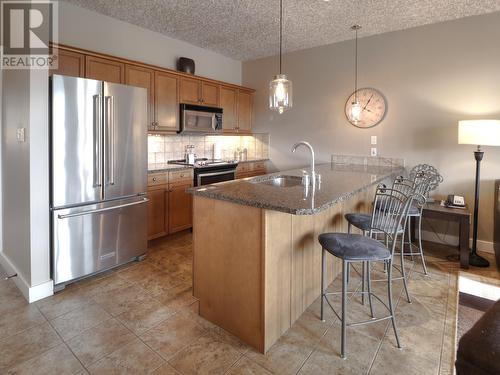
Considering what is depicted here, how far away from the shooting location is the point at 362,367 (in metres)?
1.74

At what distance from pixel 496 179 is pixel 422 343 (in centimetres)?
247

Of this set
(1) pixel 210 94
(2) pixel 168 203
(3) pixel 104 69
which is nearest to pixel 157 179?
(2) pixel 168 203

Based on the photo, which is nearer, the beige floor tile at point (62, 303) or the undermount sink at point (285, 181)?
the beige floor tile at point (62, 303)

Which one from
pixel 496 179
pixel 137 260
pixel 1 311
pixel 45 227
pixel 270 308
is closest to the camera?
pixel 270 308

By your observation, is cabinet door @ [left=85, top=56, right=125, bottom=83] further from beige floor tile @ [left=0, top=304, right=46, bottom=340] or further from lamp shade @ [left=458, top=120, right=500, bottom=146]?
lamp shade @ [left=458, top=120, right=500, bottom=146]

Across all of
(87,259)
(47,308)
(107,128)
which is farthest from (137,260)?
(107,128)

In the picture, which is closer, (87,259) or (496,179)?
(87,259)

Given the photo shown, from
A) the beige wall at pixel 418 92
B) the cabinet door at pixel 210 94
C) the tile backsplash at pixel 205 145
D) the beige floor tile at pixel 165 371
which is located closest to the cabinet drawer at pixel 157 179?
the tile backsplash at pixel 205 145

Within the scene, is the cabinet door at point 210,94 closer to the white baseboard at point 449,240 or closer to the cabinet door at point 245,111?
the cabinet door at point 245,111

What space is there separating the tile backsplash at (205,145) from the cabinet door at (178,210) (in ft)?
2.12

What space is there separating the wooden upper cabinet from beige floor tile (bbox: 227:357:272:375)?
3003 millimetres

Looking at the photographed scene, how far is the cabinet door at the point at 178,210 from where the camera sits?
382 centimetres

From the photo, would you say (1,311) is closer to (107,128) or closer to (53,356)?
(53,356)

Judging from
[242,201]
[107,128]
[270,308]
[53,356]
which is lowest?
[53,356]
